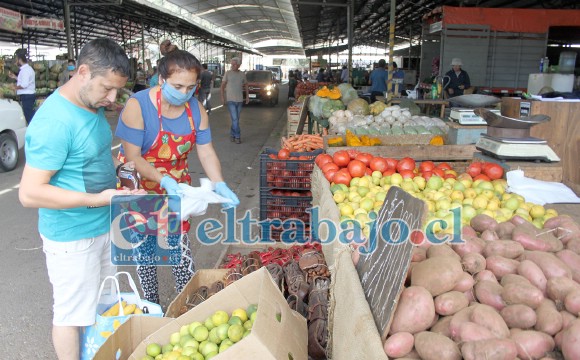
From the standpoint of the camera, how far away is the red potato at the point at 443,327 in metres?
1.76

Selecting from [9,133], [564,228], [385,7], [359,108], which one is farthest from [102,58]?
[385,7]

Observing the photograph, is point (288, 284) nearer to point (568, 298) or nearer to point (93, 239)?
point (93, 239)

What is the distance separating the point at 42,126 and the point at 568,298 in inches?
90.6

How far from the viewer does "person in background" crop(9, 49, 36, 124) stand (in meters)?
10.6

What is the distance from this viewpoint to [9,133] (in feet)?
28.5

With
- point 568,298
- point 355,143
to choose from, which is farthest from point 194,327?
point 355,143

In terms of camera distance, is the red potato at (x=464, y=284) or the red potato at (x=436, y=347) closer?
the red potato at (x=436, y=347)

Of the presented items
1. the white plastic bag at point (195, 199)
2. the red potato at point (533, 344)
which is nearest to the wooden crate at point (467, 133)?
the white plastic bag at point (195, 199)

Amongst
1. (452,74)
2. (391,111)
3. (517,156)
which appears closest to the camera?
(517,156)

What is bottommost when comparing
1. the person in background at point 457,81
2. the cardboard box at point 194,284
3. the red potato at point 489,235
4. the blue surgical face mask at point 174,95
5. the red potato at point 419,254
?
the cardboard box at point 194,284

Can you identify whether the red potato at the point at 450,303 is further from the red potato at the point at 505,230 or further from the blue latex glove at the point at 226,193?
the blue latex glove at the point at 226,193

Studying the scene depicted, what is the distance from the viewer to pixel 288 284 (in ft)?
10.8

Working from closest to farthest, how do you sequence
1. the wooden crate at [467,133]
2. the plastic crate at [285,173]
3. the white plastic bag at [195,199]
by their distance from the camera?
the white plastic bag at [195,199]
the plastic crate at [285,173]
the wooden crate at [467,133]

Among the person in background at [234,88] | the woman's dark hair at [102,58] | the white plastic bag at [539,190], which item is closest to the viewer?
the woman's dark hair at [102,58]
